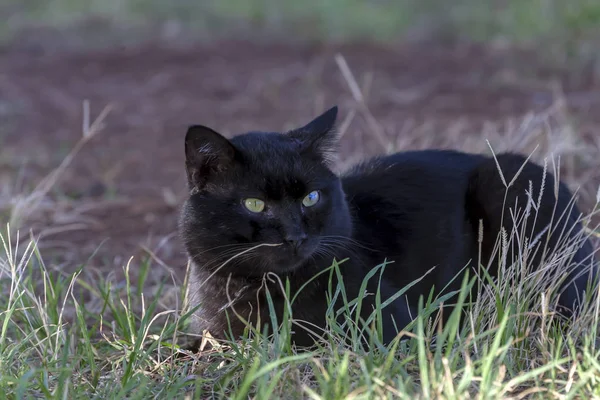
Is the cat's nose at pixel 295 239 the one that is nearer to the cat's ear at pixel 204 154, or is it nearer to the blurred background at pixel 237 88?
the cat's ear at pixel 204 154

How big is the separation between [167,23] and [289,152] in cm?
766

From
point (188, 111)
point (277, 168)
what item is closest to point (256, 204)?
point (277, 168)

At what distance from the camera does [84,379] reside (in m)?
2.44

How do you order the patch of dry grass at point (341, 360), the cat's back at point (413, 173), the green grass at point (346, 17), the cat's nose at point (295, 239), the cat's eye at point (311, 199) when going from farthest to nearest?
the green grass at point (346, 17), the cat's back at point (413, 173), the cat's eye at point (311, 199), the cat's nose at point (295, 239), the patch of dry grass at point (341, 360)

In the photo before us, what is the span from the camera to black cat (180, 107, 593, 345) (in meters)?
2.55

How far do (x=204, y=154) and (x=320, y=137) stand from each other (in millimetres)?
378

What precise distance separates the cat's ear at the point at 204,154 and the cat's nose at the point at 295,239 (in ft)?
0.98

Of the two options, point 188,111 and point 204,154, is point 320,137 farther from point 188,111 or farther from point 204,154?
point 188,111

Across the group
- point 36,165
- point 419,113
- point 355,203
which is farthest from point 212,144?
point 419,113

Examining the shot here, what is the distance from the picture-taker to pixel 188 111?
694cm

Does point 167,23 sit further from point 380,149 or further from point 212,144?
point 212,144

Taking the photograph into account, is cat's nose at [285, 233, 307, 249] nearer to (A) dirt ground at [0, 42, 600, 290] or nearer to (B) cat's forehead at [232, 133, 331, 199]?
(B) cat's forehead at [232, 133, 331, 199]

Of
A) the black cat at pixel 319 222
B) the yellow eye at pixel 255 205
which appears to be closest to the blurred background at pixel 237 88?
the black cat at pixel 319 222

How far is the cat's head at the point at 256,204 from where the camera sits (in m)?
2.52
